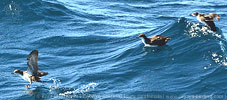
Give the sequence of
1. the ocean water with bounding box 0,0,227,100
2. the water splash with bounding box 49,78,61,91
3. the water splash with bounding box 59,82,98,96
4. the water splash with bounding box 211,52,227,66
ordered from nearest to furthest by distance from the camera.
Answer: the ocean water with bounding box 0,0,227,100 → the water splash with bounding box 59,82,98,96 → the water splash with bounding box 49,78,61,91 → the water splash with bounding box 211,52,227,66

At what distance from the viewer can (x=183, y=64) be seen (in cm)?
1434

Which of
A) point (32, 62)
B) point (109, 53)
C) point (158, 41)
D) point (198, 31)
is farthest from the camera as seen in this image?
point (109, 53)

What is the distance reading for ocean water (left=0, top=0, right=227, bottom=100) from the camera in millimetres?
12906

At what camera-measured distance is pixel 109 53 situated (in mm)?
17047

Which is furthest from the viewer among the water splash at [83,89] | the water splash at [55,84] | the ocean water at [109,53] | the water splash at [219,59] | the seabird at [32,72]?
the water splash at [219,59]

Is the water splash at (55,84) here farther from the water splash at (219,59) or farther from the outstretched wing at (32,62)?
the water splash at (219,59)

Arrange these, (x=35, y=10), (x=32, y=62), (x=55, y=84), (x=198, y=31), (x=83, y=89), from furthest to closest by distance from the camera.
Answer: (x=35, y=10)
(x=198, y=31)
(x=55, y=84)
(x=32, y=62)
(x=83, y=89)

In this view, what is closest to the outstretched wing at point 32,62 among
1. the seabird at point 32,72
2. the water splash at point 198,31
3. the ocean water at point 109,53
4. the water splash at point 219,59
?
the seabird at point 32,72

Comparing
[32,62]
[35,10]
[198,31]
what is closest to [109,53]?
[198,31]

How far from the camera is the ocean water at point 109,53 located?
12906mm

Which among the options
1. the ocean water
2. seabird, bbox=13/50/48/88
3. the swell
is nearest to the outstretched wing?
seabird, bbox=13/50/48/88

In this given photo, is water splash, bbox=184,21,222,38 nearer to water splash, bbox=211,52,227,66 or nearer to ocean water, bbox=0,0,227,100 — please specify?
ocean water, bbox=0,0,227,100

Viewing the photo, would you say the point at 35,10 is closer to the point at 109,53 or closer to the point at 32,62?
the point at 109,53

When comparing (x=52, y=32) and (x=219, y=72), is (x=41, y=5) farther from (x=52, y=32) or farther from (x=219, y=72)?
(x=219, y=72)
